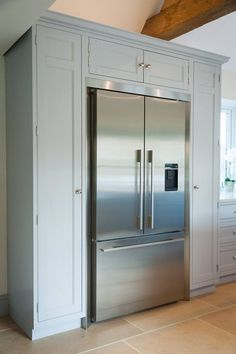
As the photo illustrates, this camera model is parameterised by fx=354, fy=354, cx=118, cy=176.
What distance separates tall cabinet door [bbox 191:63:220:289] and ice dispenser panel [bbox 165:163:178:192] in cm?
25

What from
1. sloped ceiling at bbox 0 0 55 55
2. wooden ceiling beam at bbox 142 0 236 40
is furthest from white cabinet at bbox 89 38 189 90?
sloped ceiling at bbox 0 0 55 55

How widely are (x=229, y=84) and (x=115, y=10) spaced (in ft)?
6.67

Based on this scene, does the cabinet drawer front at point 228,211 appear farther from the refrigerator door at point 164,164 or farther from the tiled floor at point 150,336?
the tiled floor at point 150,336

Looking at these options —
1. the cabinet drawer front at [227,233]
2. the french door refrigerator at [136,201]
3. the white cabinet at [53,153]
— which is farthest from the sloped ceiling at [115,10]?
the cabinet drawer front at [227,233]

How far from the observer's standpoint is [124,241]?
296 cm

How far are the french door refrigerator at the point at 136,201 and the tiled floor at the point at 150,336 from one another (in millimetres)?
146

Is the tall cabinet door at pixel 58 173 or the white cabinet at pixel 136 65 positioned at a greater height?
the white cabinet at pixel 136 65

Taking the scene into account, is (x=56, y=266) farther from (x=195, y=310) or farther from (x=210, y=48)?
(x=210, y=48)

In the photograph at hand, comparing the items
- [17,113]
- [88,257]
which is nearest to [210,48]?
[17,113]

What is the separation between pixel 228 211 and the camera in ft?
12.9

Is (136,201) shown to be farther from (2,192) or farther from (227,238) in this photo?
(227,238)

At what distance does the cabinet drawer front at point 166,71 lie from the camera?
3082mm

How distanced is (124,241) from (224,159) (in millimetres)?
2691

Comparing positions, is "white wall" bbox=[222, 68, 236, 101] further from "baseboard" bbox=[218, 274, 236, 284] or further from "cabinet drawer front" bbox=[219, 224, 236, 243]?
"baseboard" bbox=[218, 274, 236, 284]
